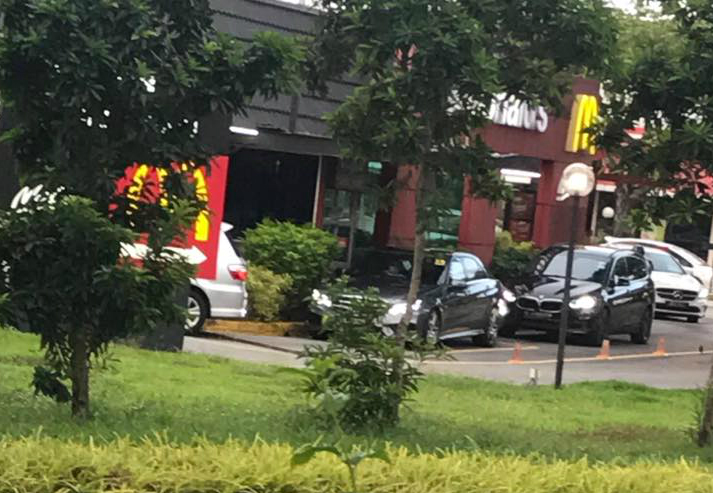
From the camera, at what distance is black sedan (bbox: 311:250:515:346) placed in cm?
1944

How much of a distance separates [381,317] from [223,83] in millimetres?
2110

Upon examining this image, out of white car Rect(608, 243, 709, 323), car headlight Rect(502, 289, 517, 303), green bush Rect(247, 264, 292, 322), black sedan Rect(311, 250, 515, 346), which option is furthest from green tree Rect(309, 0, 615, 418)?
white car Rect(608, 243, 709, 323)

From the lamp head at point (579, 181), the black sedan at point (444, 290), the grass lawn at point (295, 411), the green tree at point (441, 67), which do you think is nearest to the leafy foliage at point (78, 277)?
the grass lawn at point (295, 411)

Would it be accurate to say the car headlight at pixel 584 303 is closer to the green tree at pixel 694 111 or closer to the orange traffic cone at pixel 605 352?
the orange traffic cone at pixel 605 352

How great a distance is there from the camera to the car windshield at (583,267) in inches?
915

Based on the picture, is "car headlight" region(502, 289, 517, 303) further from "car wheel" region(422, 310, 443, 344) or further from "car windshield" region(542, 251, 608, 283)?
"car wheel" region(422, 310, 443, 344)

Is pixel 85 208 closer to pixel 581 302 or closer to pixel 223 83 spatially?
pixel 223 83

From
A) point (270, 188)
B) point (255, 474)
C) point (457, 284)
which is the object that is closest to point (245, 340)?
point (457, 284)

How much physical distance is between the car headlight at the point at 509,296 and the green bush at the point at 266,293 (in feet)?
12.5

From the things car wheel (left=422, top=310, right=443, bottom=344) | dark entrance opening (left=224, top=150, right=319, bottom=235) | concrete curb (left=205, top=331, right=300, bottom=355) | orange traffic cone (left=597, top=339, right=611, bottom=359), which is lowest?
concrete curb (left=205, top=331, right=300, bottom=355)

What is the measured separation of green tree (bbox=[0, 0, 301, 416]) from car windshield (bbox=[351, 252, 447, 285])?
12.2 m

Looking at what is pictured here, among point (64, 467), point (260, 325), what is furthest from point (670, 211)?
point (260, 325)

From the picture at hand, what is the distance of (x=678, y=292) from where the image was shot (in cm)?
2969

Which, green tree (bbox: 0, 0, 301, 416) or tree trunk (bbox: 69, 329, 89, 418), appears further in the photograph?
tree trunk (bbox: 69, 329, 89, 418)
